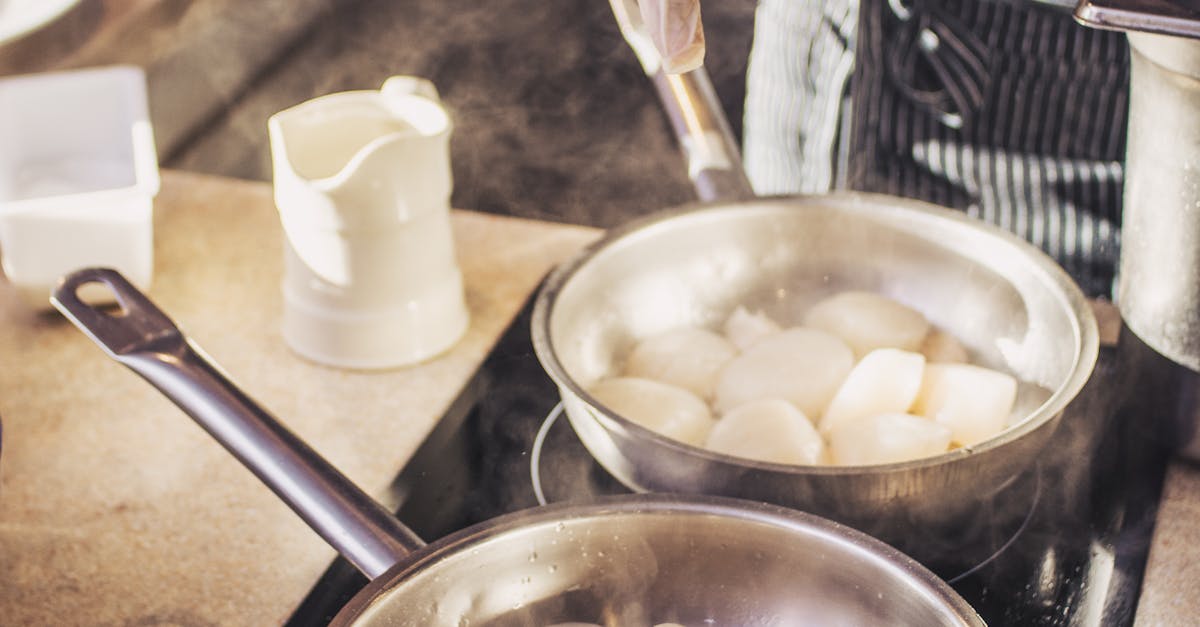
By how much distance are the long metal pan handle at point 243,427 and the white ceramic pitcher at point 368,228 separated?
0.20 meters

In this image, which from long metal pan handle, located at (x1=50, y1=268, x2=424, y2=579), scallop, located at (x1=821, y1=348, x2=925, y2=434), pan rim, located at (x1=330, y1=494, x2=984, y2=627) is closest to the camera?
pan rim, located at (x1=330, y1=494, x2=984, y2=627)

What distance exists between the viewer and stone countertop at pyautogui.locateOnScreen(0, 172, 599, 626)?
36.4 inches

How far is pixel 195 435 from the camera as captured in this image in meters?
1.10

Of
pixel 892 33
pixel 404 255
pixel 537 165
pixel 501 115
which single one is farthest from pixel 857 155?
pixel 501 115

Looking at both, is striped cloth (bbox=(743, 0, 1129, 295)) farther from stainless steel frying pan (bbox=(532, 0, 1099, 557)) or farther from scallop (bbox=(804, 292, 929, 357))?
scallop (bbox=(804, 292, 929, 357))

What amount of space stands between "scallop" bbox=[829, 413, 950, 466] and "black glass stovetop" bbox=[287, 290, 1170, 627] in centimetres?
7

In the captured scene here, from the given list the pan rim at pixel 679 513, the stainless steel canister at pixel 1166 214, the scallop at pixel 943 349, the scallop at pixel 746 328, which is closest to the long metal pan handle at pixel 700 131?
the scallop at pixel 746 328

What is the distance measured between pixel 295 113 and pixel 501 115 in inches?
90.2

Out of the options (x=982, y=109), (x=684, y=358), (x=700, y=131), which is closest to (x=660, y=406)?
(x=684, y=358)

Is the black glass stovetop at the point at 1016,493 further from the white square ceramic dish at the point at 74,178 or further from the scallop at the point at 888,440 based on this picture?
the white square ceramic dish at the point at 74,178

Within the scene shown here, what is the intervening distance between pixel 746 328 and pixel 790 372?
0.44 ft

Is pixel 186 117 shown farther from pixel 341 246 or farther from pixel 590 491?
pixel 590 491

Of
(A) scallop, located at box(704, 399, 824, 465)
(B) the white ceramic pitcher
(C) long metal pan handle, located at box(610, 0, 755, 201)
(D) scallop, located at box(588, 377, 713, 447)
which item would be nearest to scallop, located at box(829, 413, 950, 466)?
(A) scallop, located at box(704, 399, 824, 465)

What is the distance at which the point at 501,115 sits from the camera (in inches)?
134
